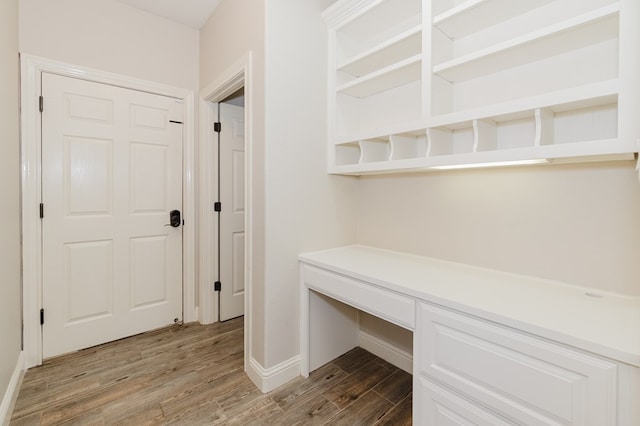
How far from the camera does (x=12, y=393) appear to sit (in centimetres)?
169

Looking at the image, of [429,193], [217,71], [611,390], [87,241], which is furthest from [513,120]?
[87,241]

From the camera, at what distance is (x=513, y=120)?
1.49 meters

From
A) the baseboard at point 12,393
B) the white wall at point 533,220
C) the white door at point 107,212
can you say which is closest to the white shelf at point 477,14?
the white wall at point 533,220

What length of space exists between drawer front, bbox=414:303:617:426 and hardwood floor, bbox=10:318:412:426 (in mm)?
659

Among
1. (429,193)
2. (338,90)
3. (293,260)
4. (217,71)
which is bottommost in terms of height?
(293,260)

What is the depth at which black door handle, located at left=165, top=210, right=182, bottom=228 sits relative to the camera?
8.71ft

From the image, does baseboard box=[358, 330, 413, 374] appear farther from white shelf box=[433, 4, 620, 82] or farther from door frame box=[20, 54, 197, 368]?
door frame box=[20, 54, 197, 368]

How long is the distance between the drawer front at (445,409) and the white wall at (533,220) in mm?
715

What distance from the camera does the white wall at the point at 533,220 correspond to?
1.25 meters

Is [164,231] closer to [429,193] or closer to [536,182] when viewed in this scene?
[429,193]

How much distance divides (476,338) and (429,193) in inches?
38.3

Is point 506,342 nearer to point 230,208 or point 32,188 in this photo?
point 230,208

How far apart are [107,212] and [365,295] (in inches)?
83.4

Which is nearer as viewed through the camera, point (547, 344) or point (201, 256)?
point (547, 344)
